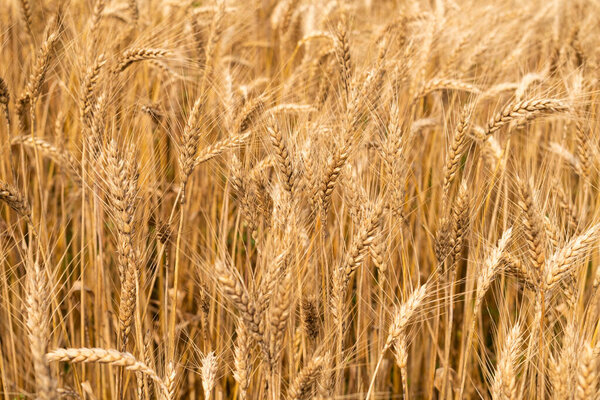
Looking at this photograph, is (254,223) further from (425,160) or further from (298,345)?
(425,160)

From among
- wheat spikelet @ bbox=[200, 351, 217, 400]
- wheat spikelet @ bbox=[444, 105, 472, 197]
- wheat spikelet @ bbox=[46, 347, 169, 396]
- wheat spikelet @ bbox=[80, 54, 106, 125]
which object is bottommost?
wheat spikelet @ bbox=[200, 351, 217, 400]

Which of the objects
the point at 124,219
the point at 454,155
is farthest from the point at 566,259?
the point at 124,219

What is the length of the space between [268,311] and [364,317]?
701mm

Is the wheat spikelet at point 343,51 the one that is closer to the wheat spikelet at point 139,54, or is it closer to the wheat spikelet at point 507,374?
the wheat spikelet at point 139,54

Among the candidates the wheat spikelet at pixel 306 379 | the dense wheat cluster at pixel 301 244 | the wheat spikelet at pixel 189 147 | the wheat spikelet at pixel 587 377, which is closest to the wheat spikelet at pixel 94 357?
the dense wheat cluster at pixel 301 244

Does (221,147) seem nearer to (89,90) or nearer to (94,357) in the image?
(89,90)

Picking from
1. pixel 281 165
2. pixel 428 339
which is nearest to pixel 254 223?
pixel 281 165

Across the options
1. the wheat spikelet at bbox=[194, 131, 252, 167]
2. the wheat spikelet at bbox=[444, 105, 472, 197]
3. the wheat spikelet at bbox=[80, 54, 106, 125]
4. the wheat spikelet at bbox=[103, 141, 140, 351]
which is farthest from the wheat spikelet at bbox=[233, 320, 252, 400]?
the wheat spikelet at bbox=[80, 54, 106, 125]

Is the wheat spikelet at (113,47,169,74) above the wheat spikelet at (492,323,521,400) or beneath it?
above

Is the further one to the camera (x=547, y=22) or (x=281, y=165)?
(x=547, y=22)

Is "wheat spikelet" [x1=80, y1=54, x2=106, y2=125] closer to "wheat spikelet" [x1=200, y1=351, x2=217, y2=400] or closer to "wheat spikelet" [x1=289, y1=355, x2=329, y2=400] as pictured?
"wheat spikelet" [x1=200, y1=351, x2=217, y2=400]

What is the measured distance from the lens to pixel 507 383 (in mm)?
1221

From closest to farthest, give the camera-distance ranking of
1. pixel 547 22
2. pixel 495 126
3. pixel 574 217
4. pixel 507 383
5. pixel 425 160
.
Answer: pixel 507 383 → pixel 495 126 → pixel 574 217 → pixel 425 160 → pixel 547 22

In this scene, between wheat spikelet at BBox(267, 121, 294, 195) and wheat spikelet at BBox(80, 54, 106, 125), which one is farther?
wheat spikelet at BBox(80, 54, 106, 125)
